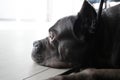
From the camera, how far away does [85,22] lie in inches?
61.1

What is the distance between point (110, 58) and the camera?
150 cm

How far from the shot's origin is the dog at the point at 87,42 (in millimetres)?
1494

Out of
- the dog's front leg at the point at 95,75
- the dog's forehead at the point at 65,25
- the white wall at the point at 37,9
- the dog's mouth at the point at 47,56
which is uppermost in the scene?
the white wall at the point at 37,9

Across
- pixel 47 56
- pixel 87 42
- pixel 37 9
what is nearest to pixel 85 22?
pixel 87 42

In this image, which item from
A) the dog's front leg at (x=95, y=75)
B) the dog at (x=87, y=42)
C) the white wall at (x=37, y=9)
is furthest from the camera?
the white wall at (x=37, y=9)

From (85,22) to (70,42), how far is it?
169 millimetres

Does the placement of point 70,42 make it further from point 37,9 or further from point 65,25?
point 37,9

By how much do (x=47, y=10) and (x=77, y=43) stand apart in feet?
11.9

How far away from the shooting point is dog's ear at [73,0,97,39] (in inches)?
59.5

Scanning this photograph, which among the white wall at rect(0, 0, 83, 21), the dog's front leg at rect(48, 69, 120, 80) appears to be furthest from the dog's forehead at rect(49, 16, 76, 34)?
the white wall at rect(0, 0, 83, 21)

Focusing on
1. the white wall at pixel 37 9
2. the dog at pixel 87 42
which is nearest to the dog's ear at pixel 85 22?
the dog at pixel 87 42

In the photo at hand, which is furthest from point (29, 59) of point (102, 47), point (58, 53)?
point (102, 47)

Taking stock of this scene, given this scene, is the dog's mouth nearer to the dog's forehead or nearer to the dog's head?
the dog's head

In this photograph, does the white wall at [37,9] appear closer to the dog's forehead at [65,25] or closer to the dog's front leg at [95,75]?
the dog's forehead at [65,25]
